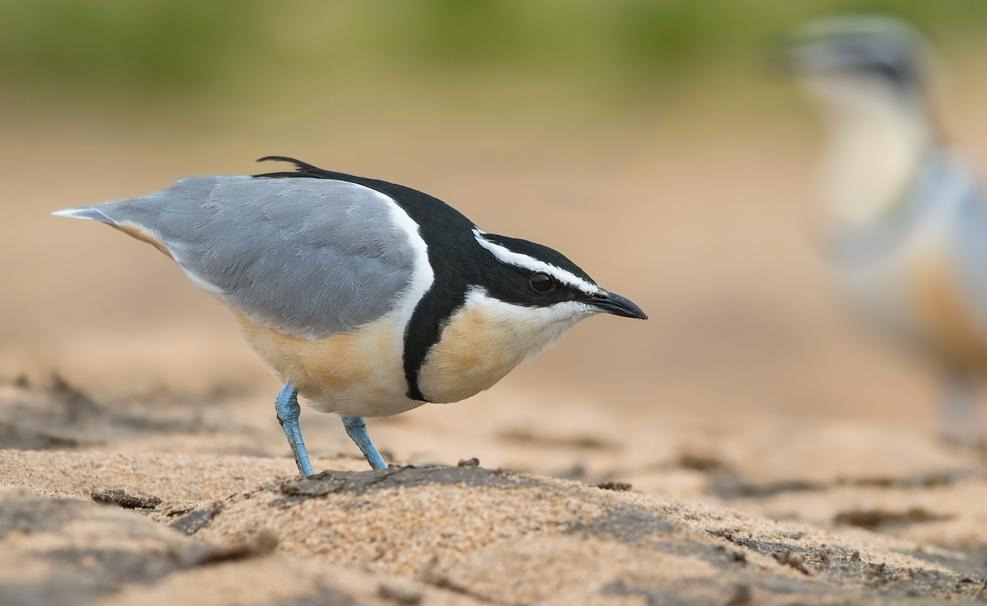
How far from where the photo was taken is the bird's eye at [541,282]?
4008 mm

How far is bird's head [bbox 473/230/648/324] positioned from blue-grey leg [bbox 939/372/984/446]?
5272mm

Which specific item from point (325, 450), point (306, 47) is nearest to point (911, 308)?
point (325, 450)

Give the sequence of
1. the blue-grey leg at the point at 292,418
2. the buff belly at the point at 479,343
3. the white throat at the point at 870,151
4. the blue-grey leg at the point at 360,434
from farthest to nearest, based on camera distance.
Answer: the white throat at the point at 870,151
the blue-grey leg at the point at 360,434
the blue-grey leg at the point at 292,418
the buff belly at the point at 479,343

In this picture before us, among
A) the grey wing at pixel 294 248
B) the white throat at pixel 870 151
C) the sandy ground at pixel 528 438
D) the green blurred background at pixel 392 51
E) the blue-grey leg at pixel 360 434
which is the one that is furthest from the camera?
the green blurred background at pixel 392 51

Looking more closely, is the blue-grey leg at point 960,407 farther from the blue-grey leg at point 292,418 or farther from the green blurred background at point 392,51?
the green blurred background at point 392,51

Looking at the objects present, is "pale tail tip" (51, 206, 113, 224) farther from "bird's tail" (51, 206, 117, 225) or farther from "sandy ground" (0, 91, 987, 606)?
"sandy ground" (0, 91, 987, 606)

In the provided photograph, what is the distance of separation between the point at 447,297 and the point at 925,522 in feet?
8.56

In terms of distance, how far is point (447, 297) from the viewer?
401 cm

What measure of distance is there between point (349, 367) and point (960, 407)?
21.3 feet

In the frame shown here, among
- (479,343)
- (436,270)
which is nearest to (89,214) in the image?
(436,270)

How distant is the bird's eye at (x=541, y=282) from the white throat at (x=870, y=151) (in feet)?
19.3

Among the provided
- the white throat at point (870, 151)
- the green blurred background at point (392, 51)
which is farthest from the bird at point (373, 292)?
the green blurred background at point (392, 51)

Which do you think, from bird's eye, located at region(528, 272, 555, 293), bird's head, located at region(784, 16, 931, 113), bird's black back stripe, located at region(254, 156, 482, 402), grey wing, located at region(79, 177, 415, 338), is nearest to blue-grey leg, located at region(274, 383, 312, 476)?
grey wing, located at region(79, 177, 415, 338)

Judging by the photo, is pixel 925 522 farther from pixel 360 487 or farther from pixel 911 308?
pixel 911 308
